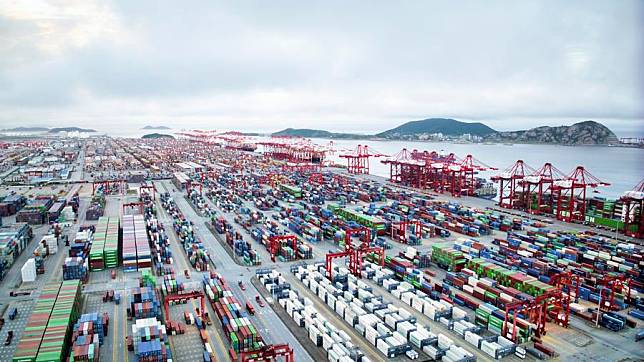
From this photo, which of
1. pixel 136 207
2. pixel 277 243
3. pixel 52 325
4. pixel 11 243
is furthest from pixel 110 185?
pixel 52 325

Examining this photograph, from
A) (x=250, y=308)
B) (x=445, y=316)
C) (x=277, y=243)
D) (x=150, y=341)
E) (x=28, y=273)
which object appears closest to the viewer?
(x=150, y=341)

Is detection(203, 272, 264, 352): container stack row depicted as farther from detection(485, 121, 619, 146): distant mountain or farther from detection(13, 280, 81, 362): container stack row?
detection(485, 121, 619, 146): distant mountain

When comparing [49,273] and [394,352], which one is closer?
[394,352]

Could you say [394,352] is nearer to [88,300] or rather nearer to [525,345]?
[525,345]

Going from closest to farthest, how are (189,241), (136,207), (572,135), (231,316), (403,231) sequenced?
(231,316)
(189,241)
(403,231)
(136,207)
(572,135)

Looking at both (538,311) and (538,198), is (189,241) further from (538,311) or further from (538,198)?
(538,198)

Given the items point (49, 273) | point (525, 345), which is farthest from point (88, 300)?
point (525, 345)
